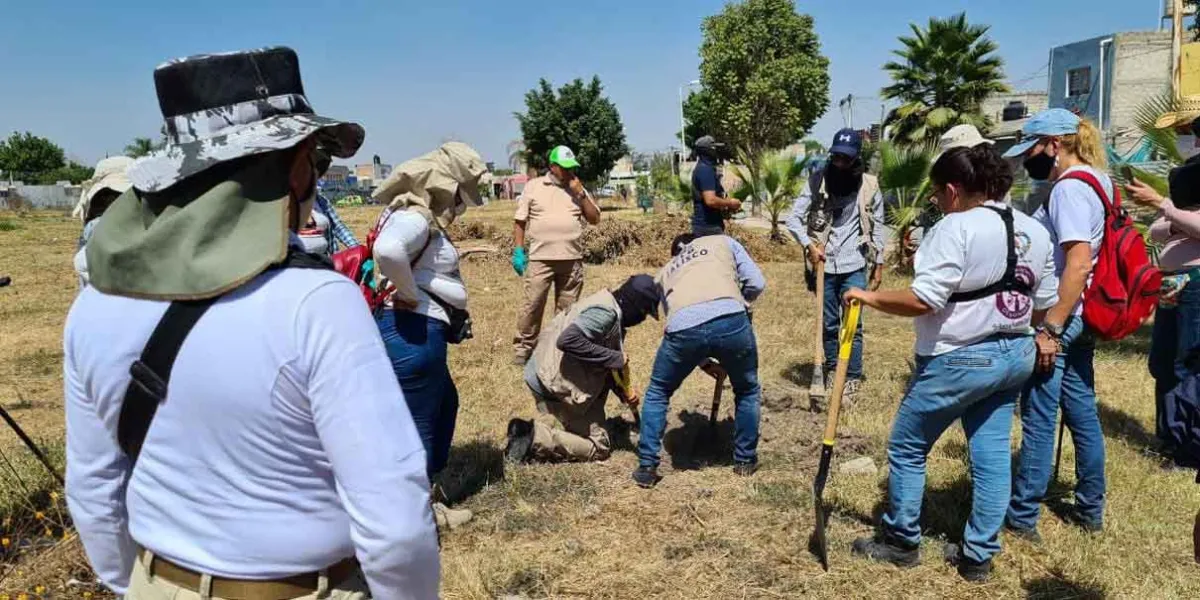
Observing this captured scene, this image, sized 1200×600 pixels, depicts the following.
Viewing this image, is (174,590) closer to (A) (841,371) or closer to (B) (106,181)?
(A) (841,371)

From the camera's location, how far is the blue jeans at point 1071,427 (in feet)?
11.1

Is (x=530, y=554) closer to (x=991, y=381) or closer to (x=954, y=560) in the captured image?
(x=954, y=560)

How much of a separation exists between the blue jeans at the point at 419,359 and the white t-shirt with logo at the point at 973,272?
203cm

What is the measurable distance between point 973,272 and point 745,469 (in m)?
1.91

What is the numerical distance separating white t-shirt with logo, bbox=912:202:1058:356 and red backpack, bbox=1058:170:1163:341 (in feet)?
1.99

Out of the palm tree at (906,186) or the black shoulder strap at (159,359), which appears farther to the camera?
the palm tree at (906,186)

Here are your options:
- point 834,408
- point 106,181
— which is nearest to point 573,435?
point 834,408

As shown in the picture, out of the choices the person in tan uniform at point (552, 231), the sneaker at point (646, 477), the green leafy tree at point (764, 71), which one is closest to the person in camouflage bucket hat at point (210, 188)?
the sneaker at point (646, 477)

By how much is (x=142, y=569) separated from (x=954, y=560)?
120 inches

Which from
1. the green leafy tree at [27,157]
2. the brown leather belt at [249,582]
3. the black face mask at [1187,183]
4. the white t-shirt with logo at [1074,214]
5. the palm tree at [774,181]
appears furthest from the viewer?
the green leafy tree at [27,157]

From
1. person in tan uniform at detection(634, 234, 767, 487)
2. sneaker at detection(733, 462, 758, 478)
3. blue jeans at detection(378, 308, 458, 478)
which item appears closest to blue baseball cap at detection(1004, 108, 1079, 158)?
person in tan uniform at detection(634, 234, 767, 487)

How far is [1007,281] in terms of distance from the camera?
9.41 ft

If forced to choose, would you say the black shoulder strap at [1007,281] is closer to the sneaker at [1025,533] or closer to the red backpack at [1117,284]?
the red backpack at [1117,284]

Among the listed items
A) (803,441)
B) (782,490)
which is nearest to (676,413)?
(803,441)
